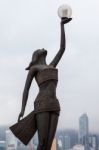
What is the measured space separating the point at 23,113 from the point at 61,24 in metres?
1.90

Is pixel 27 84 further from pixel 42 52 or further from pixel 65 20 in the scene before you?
pixel 65 20

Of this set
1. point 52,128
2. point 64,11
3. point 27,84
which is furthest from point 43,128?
point 64,11

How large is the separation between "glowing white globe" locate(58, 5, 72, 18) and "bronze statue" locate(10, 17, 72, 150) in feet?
3.28

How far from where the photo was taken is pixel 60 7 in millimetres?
10617

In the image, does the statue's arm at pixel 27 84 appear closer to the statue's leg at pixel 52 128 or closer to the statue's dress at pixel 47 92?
the statue's dress at pixel 47 92

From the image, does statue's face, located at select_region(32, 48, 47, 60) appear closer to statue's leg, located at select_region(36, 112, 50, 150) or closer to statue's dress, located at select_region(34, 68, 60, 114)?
statue's dress, located at select_region(34, 68, 60, 114)

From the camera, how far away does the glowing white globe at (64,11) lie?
34.8 feet

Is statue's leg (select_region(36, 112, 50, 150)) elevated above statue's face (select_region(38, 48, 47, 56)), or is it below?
below

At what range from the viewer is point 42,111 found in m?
10.1

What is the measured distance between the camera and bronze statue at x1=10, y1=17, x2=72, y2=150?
1011 cm

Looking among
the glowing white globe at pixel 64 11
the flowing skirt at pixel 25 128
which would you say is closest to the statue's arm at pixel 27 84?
the flowing skirt at pixel 25 128

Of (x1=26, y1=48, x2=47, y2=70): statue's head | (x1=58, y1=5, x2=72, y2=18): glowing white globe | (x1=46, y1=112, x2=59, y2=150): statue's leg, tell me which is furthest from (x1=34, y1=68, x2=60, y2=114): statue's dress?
(x1=58, y1=5, x2=72, y2=18): glowing white globe

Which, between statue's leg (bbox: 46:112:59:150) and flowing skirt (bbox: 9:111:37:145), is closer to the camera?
statue's leg (bbox: 46:112:59:150)

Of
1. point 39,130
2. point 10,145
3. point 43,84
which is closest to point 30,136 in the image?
point 39,130
